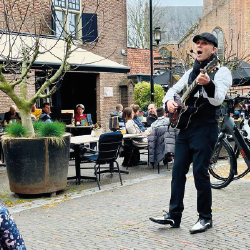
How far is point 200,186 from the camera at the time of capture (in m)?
5.02

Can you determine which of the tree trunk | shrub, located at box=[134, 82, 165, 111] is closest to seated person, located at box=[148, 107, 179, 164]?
the tree trunk

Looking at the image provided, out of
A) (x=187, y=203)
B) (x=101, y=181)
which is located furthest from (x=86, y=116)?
(x=187, y=203)

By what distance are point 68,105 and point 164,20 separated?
43.2m

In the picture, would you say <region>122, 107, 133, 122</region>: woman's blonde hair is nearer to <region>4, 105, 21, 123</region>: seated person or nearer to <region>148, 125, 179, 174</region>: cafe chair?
<region>148, 125, 179, 174</region>: cafe chair

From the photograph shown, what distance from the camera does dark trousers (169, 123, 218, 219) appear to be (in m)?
4.94

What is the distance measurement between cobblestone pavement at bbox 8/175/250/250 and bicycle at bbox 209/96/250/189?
22cm

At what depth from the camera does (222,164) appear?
→ 24.3ft

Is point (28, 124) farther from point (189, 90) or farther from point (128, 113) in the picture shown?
point (128, 113)

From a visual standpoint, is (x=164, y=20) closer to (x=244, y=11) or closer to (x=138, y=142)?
(x=244, y=11)

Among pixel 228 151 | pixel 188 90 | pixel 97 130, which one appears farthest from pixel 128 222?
pixel 97 130

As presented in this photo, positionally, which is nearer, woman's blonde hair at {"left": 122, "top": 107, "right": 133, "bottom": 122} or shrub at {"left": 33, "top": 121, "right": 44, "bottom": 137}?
shrub at {"left": 33, "top": 121, "right": 44, "bottom": 137}

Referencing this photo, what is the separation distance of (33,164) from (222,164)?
296cm

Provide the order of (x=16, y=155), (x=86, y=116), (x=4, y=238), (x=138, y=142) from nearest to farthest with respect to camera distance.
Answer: (x=4, y=238)
(x=16, y=155)
(x=138, y=142)
(x=86, y=116)

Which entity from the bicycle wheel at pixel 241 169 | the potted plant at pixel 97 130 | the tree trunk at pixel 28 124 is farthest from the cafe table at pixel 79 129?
the bicycle wheel at pixel 241 169
